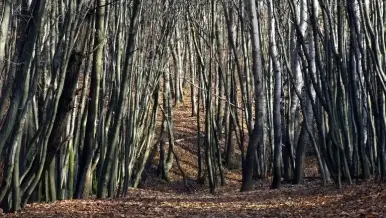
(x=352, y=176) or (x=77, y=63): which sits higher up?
(x=77, y=63)

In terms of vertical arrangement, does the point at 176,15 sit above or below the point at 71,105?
above

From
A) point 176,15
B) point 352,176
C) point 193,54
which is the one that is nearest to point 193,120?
point 193,54

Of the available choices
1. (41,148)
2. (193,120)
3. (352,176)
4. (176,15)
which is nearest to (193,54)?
(193,120)

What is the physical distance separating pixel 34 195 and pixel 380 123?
6938 mm

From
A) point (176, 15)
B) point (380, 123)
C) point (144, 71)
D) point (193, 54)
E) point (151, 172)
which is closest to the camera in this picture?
point (380, 123)

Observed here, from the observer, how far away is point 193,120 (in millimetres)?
31219

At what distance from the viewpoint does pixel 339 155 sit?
1293cm

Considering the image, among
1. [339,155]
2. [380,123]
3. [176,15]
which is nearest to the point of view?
[380,123]

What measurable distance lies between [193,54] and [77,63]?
23.5 m

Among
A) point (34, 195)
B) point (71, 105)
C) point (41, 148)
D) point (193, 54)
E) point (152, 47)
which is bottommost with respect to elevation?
point (34, 195)

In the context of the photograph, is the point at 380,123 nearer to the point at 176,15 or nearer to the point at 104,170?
the point at 104,170

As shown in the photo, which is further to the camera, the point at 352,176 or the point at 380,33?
the point at 352,176

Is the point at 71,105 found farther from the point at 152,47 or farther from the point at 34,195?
the point at 152,47

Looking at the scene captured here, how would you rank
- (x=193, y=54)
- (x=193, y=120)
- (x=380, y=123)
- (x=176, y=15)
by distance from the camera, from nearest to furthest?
(x=380, y=123) < (x=176, y=15) < (x=193, y=120) < (x=193, y=54)
